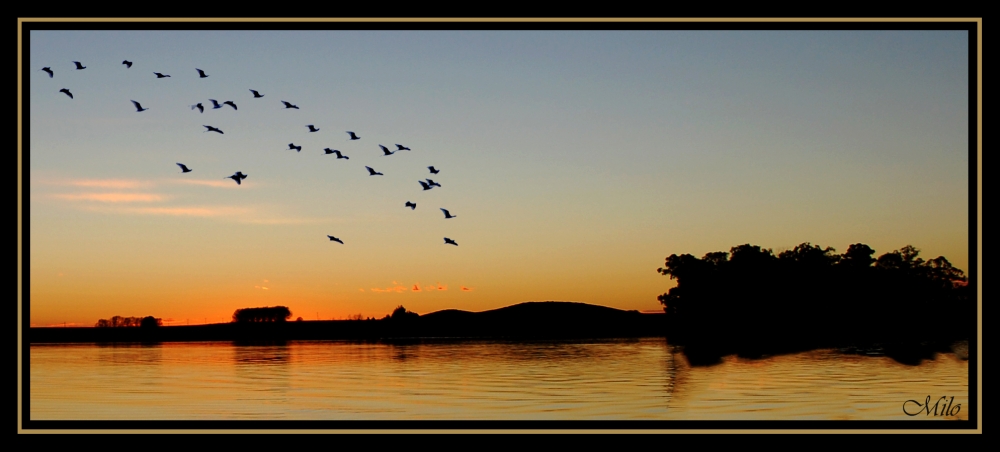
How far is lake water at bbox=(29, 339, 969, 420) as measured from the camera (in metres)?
27.2

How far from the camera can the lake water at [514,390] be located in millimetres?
27172

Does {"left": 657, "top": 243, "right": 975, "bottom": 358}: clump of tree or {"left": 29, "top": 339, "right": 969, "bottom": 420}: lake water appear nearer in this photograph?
{"left": 29, "top": 339, "right": 969, "bottom": 420}: lake water

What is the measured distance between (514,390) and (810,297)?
2636 inches

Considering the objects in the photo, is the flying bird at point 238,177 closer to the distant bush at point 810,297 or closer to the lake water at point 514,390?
the lake water at point 514,390

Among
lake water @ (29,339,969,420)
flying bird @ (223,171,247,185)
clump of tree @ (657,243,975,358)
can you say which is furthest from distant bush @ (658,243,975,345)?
flying bird @ (223,171,247,185)

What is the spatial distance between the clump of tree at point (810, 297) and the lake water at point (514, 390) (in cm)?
3619

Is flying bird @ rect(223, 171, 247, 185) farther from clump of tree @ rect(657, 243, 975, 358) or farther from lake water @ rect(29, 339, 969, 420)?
clump of tree @ rect(657, 243, 975, 358)

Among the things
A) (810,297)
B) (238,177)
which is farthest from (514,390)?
(810,297)

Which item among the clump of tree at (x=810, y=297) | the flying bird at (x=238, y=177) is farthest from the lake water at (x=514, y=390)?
the clump of tree at (x=810, y=297)

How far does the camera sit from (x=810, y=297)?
93.2 meters

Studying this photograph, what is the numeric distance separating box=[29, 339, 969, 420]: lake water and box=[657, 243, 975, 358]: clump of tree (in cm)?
3619

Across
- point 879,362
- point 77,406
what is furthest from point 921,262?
point 77,406
